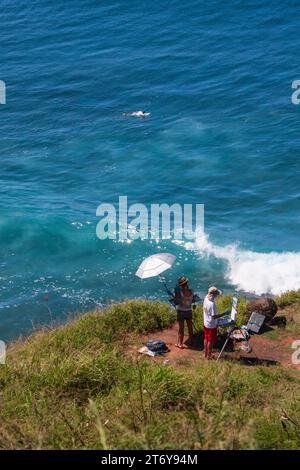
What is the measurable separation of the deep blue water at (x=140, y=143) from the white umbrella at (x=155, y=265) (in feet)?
15.9

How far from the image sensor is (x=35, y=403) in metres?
11.2

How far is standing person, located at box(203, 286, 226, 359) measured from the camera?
14.7 meters

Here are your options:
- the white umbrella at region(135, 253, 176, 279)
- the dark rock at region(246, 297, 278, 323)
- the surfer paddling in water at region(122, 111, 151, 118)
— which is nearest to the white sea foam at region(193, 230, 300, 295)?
the dark rock at region(246, 297, 278, 323)

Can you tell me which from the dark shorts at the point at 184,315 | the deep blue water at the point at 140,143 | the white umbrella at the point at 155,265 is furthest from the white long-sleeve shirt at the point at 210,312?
the deep blue water at the point at 140,143

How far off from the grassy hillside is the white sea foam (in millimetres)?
9831

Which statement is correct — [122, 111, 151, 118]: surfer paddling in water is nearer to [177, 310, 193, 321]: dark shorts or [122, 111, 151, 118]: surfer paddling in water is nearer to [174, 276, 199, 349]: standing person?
[174, 276, 199, 349]: standing person

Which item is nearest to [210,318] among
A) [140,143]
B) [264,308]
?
[264,308]

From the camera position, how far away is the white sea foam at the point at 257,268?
25.2m

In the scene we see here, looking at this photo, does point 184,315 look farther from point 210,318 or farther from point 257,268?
point 257,268

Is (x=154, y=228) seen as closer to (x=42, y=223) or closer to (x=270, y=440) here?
(x=42, y=223)

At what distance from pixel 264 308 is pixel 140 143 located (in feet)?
71.6

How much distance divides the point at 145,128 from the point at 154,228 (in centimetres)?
1091

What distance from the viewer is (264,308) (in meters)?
16.8

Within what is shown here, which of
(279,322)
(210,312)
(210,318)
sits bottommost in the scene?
(279,322)
